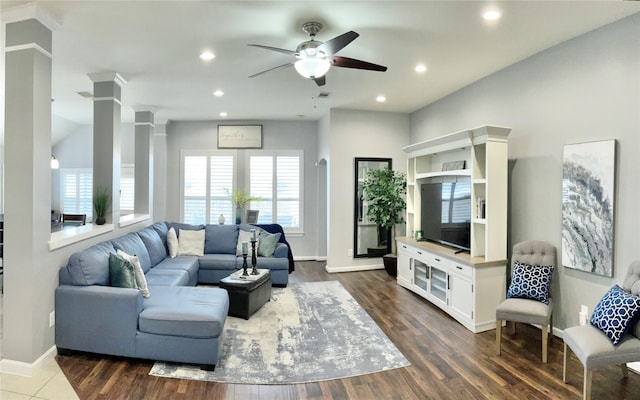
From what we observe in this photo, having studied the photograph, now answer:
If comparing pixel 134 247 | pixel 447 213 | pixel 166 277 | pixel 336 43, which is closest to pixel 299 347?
pixel 166 277

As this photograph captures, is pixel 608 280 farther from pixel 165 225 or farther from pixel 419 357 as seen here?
pixel 165 225

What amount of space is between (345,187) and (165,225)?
3189 millimetres

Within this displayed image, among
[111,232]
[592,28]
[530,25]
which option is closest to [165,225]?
[111,232]

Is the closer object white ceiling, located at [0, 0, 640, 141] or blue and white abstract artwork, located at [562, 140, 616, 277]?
white ceiling, located at [0, 0, 640, 141]

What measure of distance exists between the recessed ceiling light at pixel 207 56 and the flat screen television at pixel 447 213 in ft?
10.9

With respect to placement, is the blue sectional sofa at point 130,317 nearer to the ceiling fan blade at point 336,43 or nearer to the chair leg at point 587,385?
the ceiling fan blade at point 336,43

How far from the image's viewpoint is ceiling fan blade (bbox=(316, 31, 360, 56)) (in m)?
2.56

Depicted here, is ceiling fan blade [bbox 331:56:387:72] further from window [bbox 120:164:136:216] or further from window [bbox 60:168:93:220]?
window [bbox 60:168:93:220]

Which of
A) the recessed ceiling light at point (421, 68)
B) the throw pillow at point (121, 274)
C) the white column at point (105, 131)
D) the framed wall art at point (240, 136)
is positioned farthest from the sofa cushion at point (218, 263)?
the recessed ceiling light at point (421, 68)

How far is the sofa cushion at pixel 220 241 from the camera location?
5688 mm

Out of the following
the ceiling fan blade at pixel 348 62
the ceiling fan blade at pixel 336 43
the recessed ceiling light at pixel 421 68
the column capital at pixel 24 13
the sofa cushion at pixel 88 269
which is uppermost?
the recessed ceiling light at pixel 421 68

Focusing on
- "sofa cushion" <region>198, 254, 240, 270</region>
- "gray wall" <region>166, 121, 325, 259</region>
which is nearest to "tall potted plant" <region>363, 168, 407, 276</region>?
"gray wall" <region>166, 121, 325, 259</region>

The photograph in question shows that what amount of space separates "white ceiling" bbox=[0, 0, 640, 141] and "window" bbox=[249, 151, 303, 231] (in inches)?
84.8

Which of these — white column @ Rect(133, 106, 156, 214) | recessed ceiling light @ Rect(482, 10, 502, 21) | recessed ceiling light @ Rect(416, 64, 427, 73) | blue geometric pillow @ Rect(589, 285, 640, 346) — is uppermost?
recessed ceiling light @ Rect(416, 64, 427, 73)
